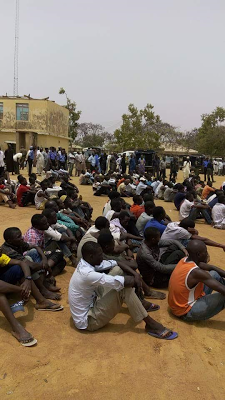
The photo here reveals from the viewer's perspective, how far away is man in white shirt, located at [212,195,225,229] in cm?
862

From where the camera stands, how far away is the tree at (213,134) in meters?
37.2

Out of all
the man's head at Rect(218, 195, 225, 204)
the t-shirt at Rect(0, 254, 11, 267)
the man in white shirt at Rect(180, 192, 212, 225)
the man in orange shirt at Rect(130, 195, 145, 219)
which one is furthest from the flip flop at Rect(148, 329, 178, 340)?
the man's head at Rect(218, 195, 225, 204)

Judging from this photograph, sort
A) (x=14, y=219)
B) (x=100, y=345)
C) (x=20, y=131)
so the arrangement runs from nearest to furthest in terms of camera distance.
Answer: (x=100, y=345) < (x=14, y=219) < (x=20, y=131)

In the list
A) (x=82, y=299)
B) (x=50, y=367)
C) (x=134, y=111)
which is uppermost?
(x=134, y=111)

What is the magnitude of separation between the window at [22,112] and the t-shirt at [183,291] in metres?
27.9

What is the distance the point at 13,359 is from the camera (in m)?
2.91

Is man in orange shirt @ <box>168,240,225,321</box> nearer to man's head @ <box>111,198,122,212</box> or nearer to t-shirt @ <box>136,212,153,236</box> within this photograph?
t-shirt @ <box>136,212,153,236</box>

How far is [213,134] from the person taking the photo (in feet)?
123

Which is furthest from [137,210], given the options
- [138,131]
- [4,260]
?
[138,131]

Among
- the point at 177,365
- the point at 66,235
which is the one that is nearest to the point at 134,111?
the point at 66,235

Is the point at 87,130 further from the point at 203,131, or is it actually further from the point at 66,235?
the point at 66,235

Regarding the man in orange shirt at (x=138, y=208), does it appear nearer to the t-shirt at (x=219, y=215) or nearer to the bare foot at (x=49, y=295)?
the t-shirt at (x=219, y=215)

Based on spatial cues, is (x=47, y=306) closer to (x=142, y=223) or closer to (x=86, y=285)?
(x=86, y=285)

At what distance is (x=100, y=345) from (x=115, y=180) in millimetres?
10187
